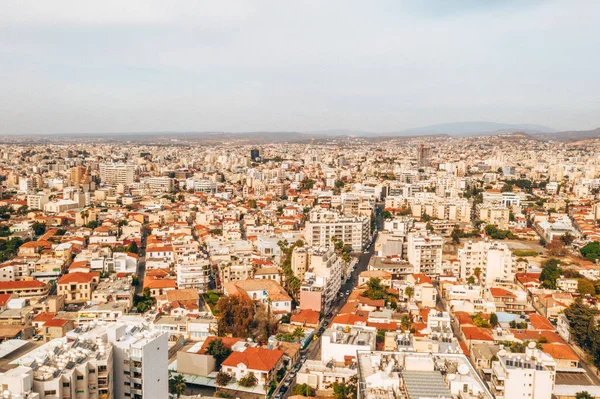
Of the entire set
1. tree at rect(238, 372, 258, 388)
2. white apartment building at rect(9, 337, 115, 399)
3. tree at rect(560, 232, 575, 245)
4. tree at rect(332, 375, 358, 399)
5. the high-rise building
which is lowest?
tree at rect(238, 372, 258, 388)

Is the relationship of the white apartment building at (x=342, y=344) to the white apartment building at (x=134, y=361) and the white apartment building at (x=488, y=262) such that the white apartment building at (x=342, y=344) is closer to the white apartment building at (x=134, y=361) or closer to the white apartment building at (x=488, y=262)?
the white apartment building at (x=134, y=361)

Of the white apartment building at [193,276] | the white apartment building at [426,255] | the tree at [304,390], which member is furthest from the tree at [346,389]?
the white apartment building at [426,255]

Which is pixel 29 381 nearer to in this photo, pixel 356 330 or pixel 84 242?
pixel 356 330

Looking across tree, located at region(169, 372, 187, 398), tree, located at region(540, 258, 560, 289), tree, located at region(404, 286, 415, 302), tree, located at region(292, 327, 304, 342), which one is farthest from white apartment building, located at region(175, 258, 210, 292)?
tree, located at region(540, 258, 560, 289)

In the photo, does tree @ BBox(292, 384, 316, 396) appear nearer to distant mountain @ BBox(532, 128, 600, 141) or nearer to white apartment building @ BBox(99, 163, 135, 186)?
white apartment building @ BBox(99, 163, 135, 186)

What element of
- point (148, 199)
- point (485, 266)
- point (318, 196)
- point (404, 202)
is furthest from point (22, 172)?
point (485, 266)

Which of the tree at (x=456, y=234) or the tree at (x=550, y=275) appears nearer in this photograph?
the tree at (x=550, y=275)

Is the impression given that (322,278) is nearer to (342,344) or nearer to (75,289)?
(342,344)
